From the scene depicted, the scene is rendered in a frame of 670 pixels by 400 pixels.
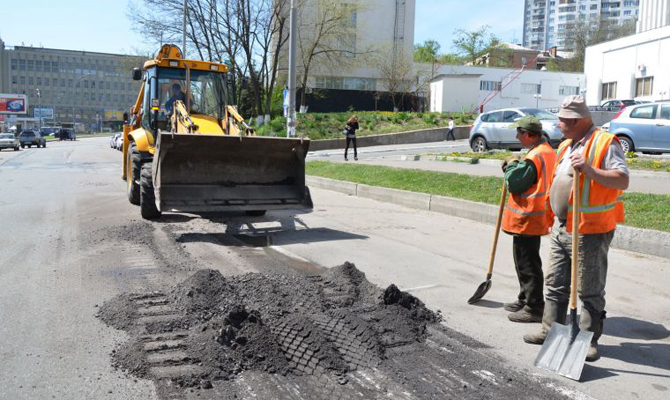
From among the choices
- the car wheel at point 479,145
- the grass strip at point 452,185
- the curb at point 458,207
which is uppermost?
the car wheel at point 479,145

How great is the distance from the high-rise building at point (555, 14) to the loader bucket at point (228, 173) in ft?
522

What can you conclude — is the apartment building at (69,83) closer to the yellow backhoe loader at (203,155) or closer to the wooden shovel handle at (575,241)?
the yellow backhoe loader at (203,155)

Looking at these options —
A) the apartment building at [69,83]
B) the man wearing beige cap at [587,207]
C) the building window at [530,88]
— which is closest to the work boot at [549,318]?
the man wearing beige cap at [587,207]

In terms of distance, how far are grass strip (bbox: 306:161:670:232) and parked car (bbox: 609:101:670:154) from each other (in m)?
6.60

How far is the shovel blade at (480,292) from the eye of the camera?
18.4ft

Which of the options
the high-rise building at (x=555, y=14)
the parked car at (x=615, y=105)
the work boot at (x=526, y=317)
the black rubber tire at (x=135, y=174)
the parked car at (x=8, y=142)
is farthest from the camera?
the high-rise building at (x=555, y=14)

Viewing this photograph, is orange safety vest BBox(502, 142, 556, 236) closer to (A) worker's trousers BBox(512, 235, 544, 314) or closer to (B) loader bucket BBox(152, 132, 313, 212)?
(A) worker's trousers BBox(512, 235, 544, 314)

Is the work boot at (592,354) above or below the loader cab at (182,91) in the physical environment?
below

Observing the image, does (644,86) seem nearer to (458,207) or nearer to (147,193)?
(458,207)

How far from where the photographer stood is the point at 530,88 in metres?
55.3

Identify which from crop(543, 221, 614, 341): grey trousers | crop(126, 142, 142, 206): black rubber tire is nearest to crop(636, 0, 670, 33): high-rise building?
crop(126, 142, 142, 206): black rubber tire

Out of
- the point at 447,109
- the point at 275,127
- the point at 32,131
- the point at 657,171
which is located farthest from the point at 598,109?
the point at 32,131

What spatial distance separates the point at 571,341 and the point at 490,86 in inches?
2102

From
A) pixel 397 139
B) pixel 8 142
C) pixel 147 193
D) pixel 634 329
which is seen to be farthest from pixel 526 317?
pixel 8 142
